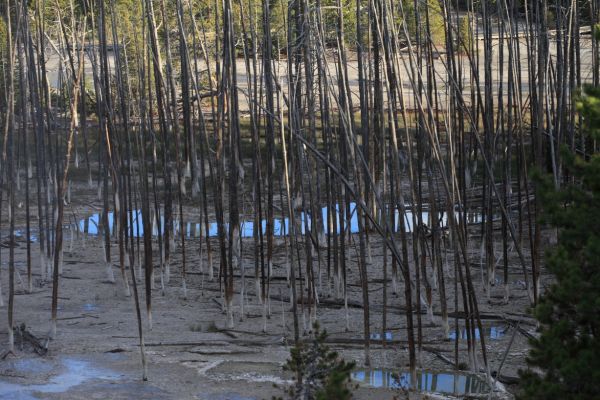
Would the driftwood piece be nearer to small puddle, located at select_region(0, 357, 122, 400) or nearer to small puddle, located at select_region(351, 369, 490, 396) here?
small puddle, located at select_region(0, 357, 122, 400)

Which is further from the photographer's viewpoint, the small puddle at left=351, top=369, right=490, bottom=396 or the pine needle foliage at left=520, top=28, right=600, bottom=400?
the small puddle at left=351, top=369, right=490, bottom=396

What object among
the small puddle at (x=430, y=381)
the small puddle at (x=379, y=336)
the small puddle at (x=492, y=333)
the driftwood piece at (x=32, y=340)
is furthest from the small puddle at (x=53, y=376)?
the small puddle at (x=492, y=333)

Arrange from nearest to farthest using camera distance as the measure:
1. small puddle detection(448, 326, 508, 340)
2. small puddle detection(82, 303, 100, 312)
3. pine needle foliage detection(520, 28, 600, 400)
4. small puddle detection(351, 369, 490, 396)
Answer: pine needle foliage detection(520, 28, 600, 400) → small puddle detection(351, 369, 490, 396) → small puddle detection(448, 326, 508, 340) → small puddle detection(82, 303, 100, 312)

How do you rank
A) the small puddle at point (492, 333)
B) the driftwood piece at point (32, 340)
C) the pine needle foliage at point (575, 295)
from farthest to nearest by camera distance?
the small puddle at point (492, 333)
the driftwood piece at point (32, 340)
the pine needle foliage at point (575, 295)

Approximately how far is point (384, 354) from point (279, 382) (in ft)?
2.54

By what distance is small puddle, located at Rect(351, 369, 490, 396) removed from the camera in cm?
652

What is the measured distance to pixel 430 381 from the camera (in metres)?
6.75

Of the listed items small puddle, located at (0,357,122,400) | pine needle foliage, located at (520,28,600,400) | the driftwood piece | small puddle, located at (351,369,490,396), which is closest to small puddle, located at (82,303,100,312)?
the driftwood piece

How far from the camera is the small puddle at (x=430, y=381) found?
21.4 feet

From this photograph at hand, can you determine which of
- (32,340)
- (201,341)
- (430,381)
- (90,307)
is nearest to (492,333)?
(430,381)

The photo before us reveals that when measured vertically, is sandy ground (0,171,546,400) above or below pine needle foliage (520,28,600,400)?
below

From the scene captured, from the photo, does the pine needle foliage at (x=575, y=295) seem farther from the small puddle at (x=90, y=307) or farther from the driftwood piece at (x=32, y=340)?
the small puddle at (x=90, y=307)

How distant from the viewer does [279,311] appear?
28.9 feet

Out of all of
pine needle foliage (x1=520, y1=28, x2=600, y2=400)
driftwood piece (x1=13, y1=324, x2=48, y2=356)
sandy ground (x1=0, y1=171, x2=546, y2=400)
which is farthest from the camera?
driftwood piece (x1=13, y1=324, x2=48, y2=356)
